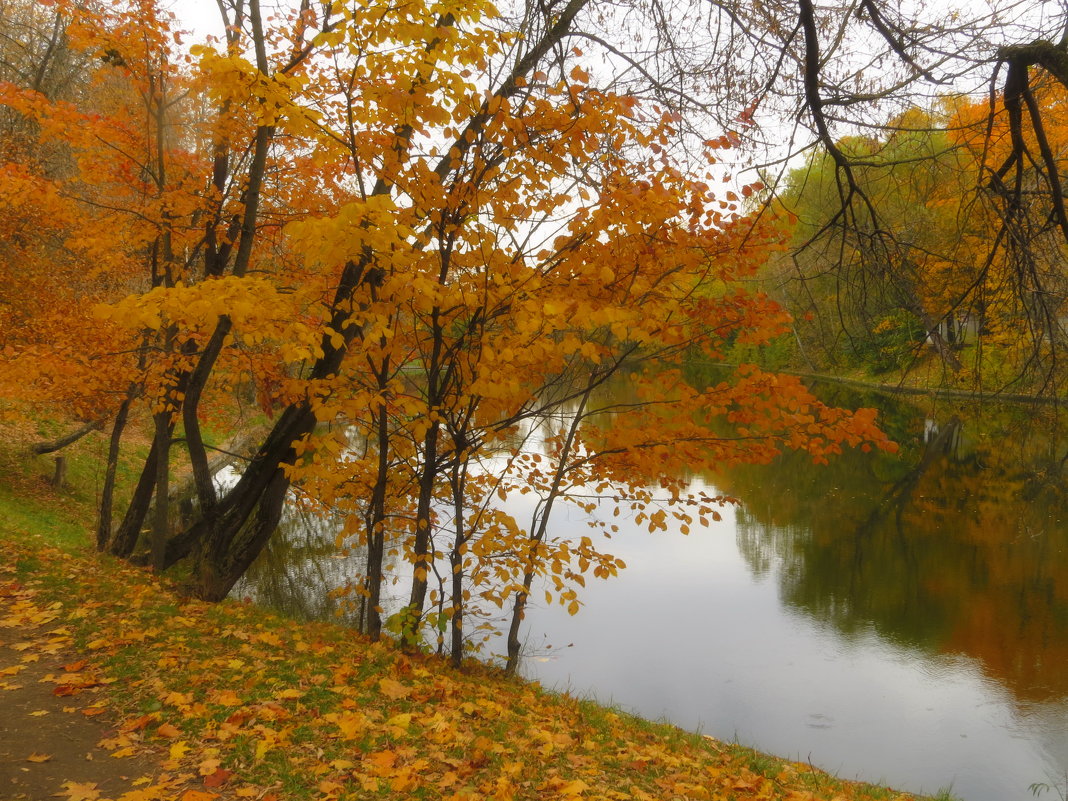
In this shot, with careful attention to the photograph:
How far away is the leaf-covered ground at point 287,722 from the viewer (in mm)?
3549

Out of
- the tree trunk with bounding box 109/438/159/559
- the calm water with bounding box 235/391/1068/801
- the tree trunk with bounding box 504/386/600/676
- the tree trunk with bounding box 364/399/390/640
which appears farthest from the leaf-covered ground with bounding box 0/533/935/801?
the tree trunk with bounding box 109/438/159/559

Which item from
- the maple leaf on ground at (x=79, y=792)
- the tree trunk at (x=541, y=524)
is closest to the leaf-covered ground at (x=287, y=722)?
the maple leaf on ground at (x=79, y=792)

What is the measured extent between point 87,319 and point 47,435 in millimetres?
6432

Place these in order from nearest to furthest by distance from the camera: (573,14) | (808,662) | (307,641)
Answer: (307,641), (573,14), (808,662)

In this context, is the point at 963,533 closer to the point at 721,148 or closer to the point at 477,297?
the point at 721,148

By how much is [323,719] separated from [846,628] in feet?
30.9

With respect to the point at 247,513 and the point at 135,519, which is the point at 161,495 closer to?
the point at 247,513

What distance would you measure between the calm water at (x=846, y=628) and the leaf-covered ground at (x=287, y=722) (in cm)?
260

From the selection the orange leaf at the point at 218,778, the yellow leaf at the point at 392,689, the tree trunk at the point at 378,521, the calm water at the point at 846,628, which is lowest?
the calm water at the point at 846,628

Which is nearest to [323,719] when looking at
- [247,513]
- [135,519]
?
[247,513]

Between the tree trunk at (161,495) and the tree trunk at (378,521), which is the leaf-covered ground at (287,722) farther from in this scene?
the tree trunk at (161,495)

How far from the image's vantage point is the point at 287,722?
4102 millimetres

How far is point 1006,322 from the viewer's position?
4.84 metres

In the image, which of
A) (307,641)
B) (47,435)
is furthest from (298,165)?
(47,435)
